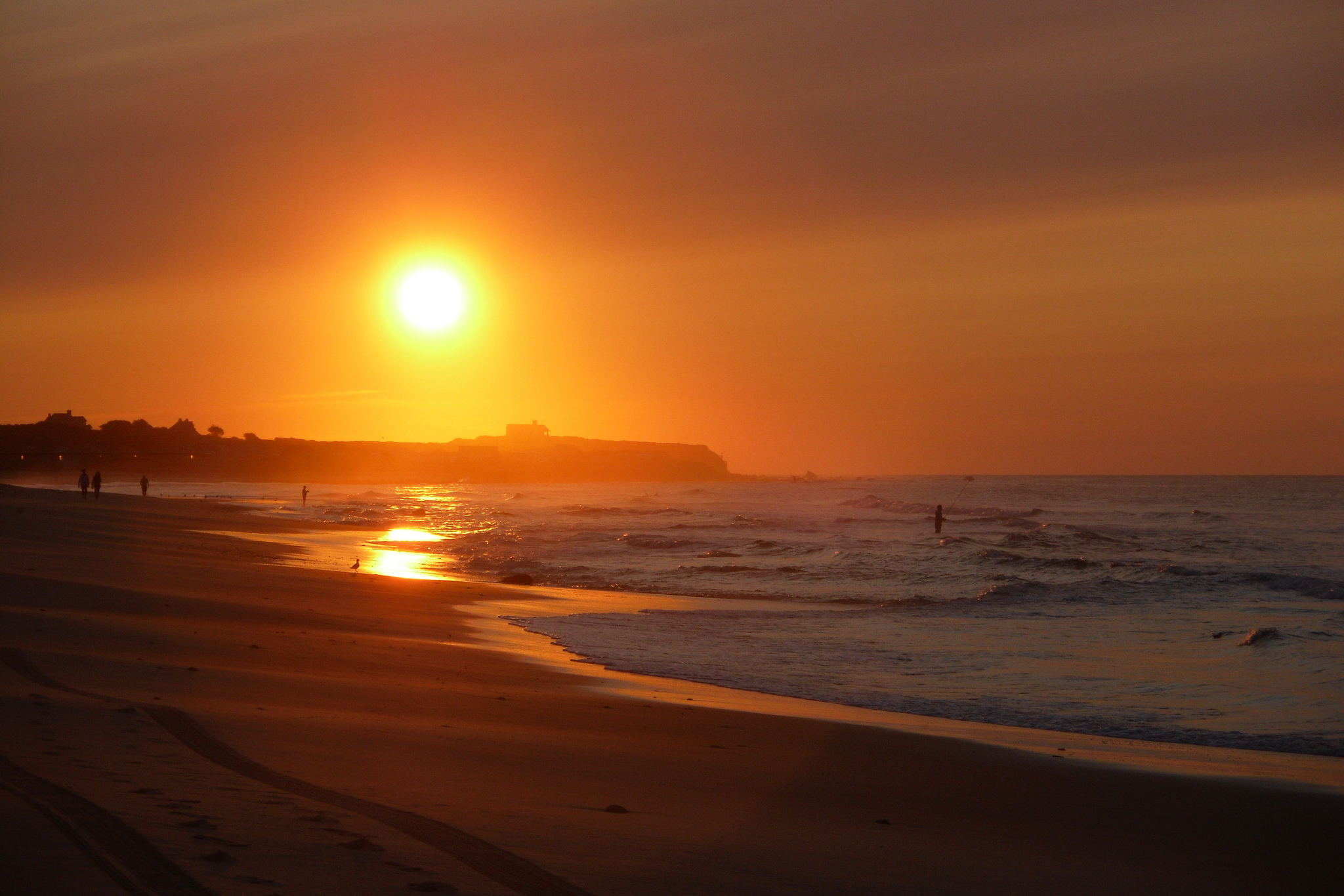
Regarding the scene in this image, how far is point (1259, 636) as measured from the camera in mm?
14883

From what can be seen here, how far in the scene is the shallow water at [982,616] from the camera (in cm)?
1080

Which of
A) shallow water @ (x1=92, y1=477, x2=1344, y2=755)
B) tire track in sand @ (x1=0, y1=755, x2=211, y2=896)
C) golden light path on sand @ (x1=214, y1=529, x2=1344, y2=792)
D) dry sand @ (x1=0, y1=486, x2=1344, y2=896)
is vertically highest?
tire track in sand @ (x1=0, y1=755, x2=211, y2=896)

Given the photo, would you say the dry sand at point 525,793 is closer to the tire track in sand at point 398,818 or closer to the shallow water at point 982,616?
the tire track in sand at point 398,818

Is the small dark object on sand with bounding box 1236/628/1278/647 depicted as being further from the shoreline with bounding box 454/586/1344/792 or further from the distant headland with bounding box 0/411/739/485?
the distant headland with bounding box 0/411/739/485

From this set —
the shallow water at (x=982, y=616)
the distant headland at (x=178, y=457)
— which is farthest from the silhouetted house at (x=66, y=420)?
the shallow water at (x=982, y=616)

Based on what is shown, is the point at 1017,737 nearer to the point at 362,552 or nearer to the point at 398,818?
the point at 398,818

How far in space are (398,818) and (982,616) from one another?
1570 centimetres

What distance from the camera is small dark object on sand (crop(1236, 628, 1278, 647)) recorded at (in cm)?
1468

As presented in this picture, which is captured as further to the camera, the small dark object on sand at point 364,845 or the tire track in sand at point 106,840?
the small dark object on sand at point 364,845

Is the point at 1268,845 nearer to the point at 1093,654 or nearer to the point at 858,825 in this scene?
the point at 858,825

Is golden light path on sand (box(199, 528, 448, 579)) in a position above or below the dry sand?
below

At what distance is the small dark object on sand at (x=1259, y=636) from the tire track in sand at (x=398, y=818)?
1392 cm

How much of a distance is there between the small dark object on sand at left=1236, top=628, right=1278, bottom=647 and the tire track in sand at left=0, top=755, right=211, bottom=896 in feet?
50.0

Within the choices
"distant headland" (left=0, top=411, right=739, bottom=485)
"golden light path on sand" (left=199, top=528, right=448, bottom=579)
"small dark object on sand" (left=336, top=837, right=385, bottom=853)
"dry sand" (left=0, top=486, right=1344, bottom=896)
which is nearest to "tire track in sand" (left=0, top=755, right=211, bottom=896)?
"dry sand" (left=0, top=486, right=1344, bottom=896)
